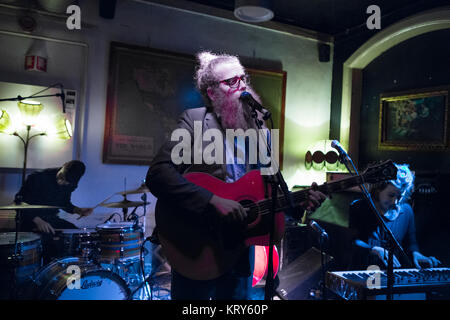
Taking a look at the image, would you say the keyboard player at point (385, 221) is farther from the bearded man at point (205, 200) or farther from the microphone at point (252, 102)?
the microphone at point (252, 102)

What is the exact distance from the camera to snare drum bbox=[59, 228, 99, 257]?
318 centimetres

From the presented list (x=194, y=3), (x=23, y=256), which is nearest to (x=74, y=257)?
(x=23, y=256)

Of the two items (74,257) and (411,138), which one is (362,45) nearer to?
(411,138)

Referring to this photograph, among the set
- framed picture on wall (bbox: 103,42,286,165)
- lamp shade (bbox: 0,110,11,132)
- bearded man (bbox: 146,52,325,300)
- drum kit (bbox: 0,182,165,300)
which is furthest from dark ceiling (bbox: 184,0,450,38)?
drum kit (bbox: 0,182,165,300)

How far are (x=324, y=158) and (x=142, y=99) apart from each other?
2712mm

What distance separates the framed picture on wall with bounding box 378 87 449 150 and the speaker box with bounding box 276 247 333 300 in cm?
194

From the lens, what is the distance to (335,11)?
4938 millimetres

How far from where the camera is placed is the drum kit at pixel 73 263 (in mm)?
2838

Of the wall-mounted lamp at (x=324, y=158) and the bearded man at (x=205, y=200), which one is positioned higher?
the wall-mounted lamp at (x=324, y=158)

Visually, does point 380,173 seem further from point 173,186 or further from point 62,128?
point 62,128

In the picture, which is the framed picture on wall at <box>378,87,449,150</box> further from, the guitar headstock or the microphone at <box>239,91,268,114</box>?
the microphone at <box>239,91,268,114</box>

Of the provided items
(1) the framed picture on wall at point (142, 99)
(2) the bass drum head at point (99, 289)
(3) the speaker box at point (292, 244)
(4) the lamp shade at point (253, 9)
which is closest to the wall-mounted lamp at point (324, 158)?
(3) the speaker box at point (292, 244)

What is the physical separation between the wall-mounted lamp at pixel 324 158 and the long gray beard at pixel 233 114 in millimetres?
3141
